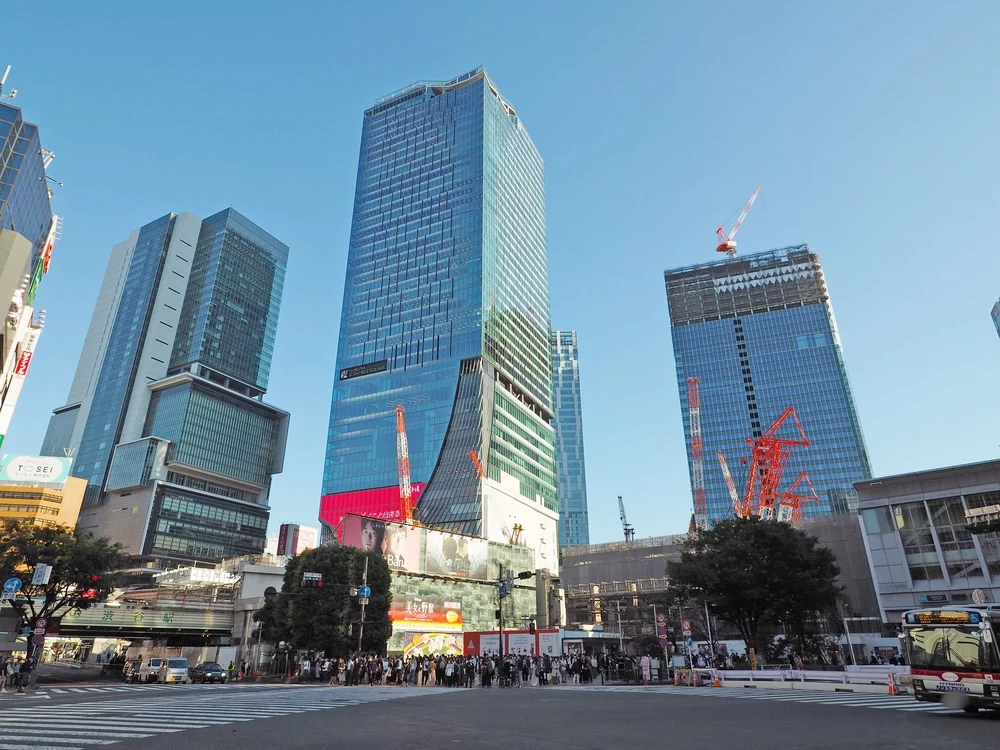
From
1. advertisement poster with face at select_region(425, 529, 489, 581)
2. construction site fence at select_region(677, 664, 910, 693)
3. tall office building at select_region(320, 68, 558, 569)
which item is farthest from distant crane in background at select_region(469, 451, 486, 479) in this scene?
construction site fence at select_region(677, 664, 910, 693)

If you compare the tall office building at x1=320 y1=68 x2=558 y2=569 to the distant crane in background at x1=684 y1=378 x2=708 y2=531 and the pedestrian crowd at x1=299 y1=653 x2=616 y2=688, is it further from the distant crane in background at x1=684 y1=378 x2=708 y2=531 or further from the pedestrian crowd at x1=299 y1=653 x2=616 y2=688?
the pedestrian crowd at x1=299 y1=653 x2=616 y2=688

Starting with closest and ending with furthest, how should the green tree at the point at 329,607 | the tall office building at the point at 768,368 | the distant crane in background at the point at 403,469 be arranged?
the green tree at the point at 329,607, the distant crane in background at the point at 403,469, the tall office building at the point at 768,368

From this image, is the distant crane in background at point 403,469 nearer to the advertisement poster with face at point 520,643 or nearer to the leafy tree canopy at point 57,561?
the advertisement poster with face at point 520,643

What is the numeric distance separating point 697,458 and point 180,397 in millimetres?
126963

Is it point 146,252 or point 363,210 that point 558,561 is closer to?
point 363,210

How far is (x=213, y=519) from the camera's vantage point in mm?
145500

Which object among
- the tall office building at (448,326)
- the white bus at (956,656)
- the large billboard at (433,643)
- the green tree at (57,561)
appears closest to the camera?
the white bus at (956,656)

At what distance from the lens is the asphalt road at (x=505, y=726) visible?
33.5ft

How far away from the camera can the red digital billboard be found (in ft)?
367

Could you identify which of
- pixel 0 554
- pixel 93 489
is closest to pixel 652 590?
pixel 0 554

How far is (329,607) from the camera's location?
154ft

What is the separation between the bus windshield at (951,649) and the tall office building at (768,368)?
138400 millimetres

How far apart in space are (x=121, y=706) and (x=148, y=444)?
449 ft

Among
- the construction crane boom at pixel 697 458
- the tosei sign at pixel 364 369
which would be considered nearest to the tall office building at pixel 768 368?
the construction crane boom at pixel 697 458
